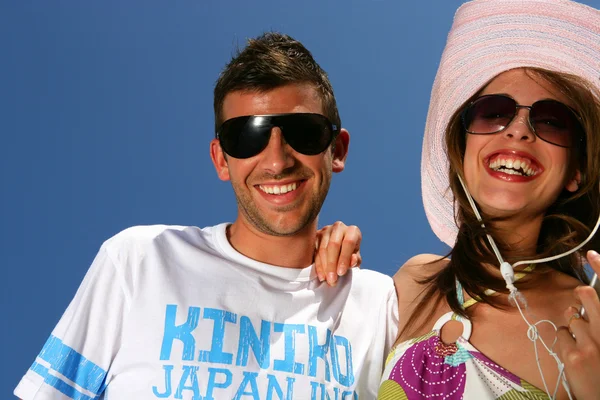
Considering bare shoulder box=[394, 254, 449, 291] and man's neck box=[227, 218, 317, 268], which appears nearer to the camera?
man's neck box=[227, 218, 317, 268]

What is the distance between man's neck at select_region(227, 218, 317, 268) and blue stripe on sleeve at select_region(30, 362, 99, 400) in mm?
719

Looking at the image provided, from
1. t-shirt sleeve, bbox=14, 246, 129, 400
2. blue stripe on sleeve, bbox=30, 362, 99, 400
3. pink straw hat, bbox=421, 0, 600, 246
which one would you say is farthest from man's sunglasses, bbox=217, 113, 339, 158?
blue stripe on sleeve, bbox=30, 362, 99, 400

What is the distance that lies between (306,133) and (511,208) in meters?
0.75

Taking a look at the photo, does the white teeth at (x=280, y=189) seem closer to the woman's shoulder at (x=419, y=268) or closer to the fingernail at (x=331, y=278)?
the fingernail at (x=331, y=278)

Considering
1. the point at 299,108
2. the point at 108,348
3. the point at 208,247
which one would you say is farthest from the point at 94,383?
the point at 299,108

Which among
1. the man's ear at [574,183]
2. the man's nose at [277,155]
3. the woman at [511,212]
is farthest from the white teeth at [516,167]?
the man's nose at [277,155]

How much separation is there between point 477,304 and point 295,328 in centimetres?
62

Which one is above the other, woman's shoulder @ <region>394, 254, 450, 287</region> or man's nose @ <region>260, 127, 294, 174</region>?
man's nose @ <region>260, 127, 294, 174</region>

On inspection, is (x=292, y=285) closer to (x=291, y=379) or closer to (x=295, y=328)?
(x=295, y=328)

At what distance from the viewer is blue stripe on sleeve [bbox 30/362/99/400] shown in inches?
102

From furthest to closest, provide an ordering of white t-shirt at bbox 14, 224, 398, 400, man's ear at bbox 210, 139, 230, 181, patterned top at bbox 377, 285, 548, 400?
man's ear at bbox 210, 139, 230, 181, white t-shirt at bbox 14, 224, 398, 400, patterned top at bbox 377, 285, 548, 400

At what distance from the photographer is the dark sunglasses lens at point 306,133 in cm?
279

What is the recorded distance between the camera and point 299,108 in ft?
9.35

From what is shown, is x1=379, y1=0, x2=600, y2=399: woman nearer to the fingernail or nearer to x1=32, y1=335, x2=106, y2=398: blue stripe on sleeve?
the fingernail
